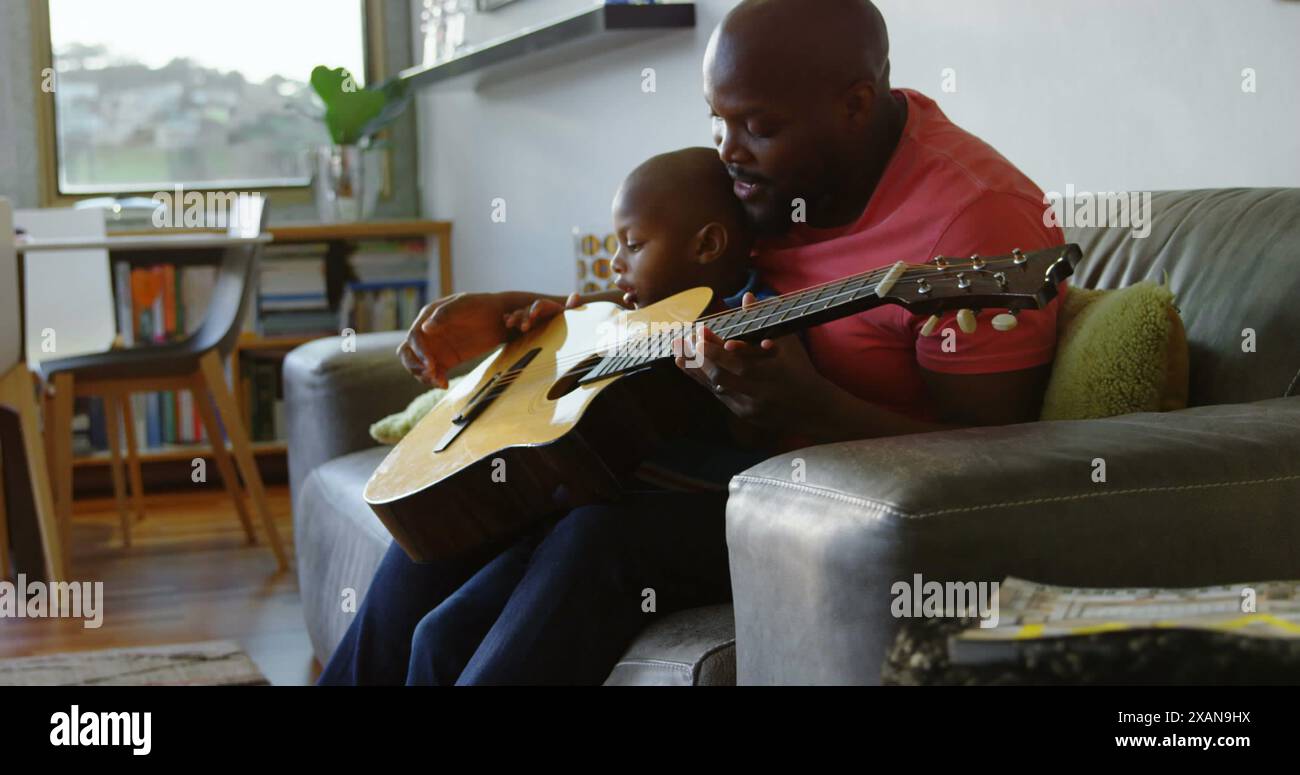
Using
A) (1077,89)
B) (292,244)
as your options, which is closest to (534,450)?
(1077,89)

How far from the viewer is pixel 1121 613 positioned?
2.70 feet

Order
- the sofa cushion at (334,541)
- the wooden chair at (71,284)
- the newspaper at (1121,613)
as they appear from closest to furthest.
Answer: the newspaper at (1121,613)
the sofa cushion at (334,541)
the wooden chair at (71,284)

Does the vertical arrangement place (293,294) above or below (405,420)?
above

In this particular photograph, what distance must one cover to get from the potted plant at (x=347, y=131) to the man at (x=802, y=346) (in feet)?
10.3

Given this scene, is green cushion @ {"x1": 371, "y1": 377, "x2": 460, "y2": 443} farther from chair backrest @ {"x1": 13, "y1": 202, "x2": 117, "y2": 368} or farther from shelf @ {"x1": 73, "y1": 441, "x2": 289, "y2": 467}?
shelf @ {"x1": 73, "y1": 441, "x2": 289, "y2": 467}

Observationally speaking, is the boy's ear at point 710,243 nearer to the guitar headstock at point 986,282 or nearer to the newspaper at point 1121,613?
the guitar headstock at point 986,282

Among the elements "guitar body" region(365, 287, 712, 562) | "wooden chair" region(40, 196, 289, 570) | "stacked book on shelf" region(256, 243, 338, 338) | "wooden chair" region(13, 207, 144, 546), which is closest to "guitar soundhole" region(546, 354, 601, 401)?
"guitar body" region(365, 287, 712, 562)

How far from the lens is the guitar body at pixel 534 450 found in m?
1.31

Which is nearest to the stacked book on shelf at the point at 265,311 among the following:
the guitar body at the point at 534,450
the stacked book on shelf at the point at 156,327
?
the stacked book on shelf at the point at 156,327

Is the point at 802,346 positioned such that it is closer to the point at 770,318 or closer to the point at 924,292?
the point at 770,318

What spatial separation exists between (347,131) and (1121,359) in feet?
11.4

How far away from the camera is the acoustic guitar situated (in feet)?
3.58

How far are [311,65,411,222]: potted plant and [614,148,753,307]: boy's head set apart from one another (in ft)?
9.82
